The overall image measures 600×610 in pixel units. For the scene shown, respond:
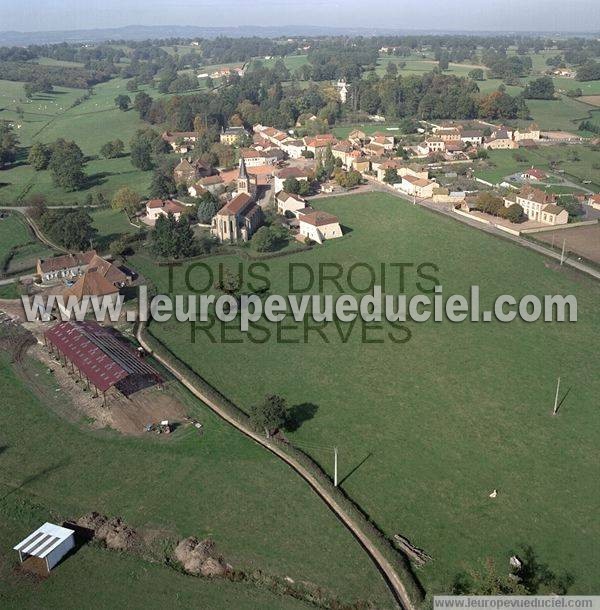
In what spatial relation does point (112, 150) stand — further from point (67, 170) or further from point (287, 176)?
point (287, 176)

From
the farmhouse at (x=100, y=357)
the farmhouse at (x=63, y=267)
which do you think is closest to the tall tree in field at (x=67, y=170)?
the farmhouse at (x=63, y=267)

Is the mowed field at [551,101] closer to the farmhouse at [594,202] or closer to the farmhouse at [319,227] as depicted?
the farmhouse at [594,202]

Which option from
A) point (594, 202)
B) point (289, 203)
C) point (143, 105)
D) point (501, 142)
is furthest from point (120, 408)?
point (143, 105)

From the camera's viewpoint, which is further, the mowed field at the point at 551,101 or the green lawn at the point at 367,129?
the mowed field at the point at 551,101

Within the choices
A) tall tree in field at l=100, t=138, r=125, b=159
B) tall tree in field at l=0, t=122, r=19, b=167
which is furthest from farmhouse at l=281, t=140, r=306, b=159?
tall tree in field at l=0, t=122, r=19, b=167

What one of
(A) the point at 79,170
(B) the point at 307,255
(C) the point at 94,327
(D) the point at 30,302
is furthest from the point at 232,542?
(A) the point at 79,170

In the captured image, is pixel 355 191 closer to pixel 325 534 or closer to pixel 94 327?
pixel 94 327

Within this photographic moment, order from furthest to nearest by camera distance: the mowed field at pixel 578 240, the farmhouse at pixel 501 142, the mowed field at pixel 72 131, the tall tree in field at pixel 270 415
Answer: the farmhouse at pixel 501 142, the mowed field at pixel 72 131, the mowed field at pixel 578 240, the tall tree in field at pixel 270 415
